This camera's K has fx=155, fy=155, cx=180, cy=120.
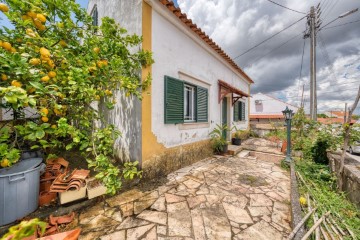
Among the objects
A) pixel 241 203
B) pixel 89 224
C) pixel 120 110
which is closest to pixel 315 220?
pixel 241 203

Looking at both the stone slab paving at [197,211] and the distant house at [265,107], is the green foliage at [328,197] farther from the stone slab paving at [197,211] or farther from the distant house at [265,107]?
the distant house at [265,107]

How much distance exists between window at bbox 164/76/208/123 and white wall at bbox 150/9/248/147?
18 centimetres

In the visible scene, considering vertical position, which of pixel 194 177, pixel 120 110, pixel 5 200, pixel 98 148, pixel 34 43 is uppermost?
pixel 34 43

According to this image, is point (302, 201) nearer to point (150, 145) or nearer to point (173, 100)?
point (150, 145)

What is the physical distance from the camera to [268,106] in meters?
31.1

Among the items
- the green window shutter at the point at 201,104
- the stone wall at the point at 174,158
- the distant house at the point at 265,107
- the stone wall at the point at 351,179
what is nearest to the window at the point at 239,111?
the green window shutter at the point at 201,104

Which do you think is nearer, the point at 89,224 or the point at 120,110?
the point at 89,224

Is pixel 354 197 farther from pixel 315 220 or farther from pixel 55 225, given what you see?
pixel 55 225

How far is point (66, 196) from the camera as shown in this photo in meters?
2.63

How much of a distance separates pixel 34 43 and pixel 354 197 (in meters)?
6.97

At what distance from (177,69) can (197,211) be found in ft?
12.3

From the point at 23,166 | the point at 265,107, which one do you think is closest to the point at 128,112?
the point at 23,166

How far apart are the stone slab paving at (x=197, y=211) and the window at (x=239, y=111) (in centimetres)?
565

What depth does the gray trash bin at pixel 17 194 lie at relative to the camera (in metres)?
2.20
